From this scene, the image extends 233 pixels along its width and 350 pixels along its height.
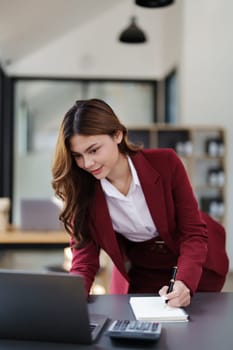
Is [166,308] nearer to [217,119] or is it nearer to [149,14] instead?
[217,119]

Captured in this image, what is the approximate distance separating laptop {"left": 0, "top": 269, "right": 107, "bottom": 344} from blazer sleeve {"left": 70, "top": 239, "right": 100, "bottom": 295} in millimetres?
416

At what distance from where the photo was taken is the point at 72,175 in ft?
4.91

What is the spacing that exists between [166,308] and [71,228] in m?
0.43

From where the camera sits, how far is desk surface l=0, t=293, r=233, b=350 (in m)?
1.04

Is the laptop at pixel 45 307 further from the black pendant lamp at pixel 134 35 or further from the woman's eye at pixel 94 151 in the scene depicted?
the black pendant lamp at pixel 134 35

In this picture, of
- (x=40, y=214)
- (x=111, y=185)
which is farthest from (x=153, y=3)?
(x=111, y=185)

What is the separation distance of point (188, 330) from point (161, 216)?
0.45 m

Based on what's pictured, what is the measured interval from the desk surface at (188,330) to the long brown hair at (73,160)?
0.85 ft

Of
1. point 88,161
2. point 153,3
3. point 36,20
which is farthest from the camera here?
point 36,20

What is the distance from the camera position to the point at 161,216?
4.97 feet

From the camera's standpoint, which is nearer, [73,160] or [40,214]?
[73,160]

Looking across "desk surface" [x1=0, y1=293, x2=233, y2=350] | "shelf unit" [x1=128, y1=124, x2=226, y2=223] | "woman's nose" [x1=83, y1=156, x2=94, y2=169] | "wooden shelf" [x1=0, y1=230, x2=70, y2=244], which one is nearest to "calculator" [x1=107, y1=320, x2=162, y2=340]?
"desk surface" [x1=0, y1=293, x2=233, y2=350]

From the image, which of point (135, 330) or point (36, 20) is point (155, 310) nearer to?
point (135, 330)

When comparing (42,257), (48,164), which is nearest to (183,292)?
(42,257)
